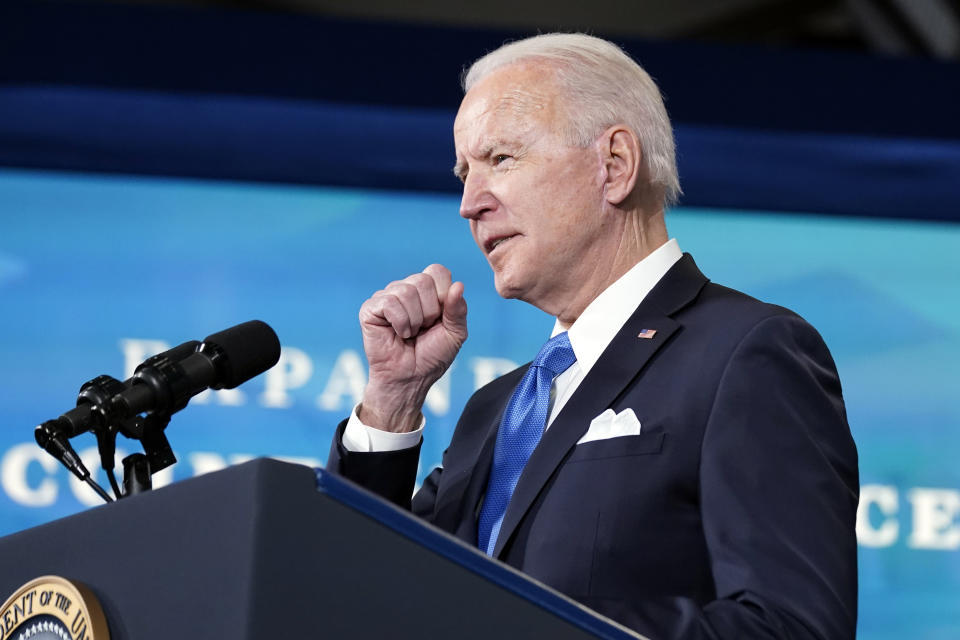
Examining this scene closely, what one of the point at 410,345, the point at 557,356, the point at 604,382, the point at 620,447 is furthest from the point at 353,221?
the point at 620,447

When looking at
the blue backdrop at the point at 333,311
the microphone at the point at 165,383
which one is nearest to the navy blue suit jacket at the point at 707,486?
the microphone at the point at 165,383

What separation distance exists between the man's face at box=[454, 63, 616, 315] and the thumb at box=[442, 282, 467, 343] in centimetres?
6

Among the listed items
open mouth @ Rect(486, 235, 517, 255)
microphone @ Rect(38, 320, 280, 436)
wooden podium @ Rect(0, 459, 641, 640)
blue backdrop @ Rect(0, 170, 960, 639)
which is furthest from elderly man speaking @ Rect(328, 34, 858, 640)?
blue backdrop @ Rect(0, 170, 960, 639)

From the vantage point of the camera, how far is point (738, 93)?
3521 mm

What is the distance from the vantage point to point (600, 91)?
174cm

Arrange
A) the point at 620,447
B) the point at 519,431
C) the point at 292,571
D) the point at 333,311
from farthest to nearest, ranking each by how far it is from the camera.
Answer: the point at 333,311 < the point at 519,431 < the point at 620,447 < the point at 292,571

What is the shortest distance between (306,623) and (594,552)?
64cm

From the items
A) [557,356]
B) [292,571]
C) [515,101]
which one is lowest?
[292,571]

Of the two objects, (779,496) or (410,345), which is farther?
(410,345)

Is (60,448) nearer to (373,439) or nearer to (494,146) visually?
(373,439)

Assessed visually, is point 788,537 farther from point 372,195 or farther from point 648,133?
point 372,195

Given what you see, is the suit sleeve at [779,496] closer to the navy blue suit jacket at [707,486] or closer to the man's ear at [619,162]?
the navy blue suit jacket at [707,486]

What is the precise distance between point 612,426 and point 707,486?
0.54 ft

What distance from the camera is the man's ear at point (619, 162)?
1.73 m
